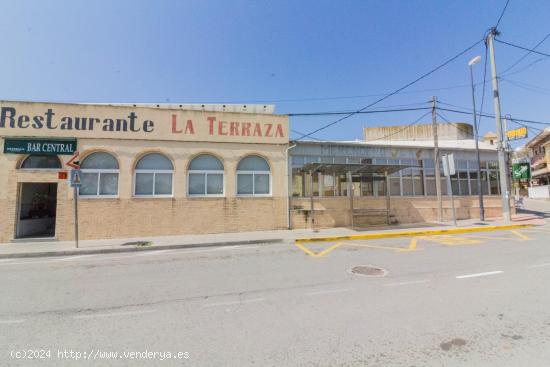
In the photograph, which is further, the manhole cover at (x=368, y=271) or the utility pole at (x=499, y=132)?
the utility pole at (x=499, y=132)

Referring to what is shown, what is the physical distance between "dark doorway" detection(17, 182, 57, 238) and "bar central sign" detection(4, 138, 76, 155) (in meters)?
1.78

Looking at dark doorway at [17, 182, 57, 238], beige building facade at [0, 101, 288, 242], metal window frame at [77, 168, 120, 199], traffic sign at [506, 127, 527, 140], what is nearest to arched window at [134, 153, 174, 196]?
beige building facade at [0, 101, 288, 242]

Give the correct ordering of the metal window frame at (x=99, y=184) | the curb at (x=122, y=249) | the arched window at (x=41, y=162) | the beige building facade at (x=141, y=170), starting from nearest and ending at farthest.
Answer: the curb at (x=122, y=249) < the beige building facade at (x=141, y=170) < the arched window at (x=41, y=162) < the metal window frame at (x=99, y=184)

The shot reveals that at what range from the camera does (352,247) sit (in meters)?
9.59

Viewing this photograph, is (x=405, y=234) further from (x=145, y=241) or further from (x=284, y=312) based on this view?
(x=145, y=241)

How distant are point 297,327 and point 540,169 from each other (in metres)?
60.4

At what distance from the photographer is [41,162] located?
1210 centimetres

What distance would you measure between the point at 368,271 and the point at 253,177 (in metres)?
8.79

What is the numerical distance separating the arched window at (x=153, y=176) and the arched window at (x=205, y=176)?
1.07m

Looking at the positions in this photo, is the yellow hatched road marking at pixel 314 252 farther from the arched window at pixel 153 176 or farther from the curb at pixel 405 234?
the arched window at pixel 153 176

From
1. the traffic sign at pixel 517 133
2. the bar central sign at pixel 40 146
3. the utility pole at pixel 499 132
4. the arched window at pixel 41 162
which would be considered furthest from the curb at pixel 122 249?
the traffic sign at pixel 517 133

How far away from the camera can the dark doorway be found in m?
12.6

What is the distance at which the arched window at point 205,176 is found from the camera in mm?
13320

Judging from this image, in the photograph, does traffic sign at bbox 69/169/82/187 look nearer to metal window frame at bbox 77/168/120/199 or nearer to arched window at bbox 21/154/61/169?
metal window frame at bbox 77/168/120/199
